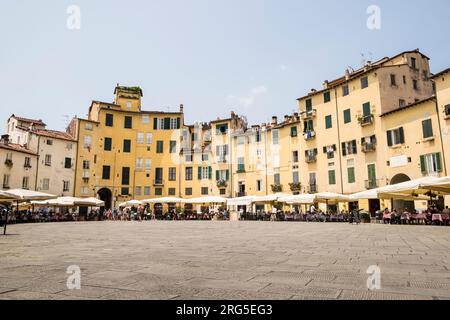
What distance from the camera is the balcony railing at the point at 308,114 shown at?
35875 mm

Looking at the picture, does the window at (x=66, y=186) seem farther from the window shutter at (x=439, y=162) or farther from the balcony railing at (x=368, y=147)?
the window shutter at (x=439, y=162)

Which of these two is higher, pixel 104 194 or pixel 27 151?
pixel 27 151

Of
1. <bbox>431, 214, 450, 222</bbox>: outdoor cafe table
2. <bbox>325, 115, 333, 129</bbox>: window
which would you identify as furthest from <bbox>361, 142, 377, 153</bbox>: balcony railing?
<bbox>431, 214, 450, 222</bbox>: outdoor cafe table

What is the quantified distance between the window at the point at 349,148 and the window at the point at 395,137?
3504 mm

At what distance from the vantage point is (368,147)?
29.4 m

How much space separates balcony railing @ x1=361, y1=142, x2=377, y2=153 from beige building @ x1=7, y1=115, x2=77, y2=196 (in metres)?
33.7

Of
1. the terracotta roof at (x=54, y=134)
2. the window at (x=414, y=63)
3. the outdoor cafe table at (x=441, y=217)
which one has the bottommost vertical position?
the outdoor cafe table at (x=441, y=217)

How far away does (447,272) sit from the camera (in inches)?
181

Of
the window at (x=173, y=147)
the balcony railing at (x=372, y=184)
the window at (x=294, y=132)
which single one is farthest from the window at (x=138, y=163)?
the balcony railing at (x=372, y=184)

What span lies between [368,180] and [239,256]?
26074mm

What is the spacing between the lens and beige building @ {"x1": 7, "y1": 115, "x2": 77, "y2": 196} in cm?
3881
